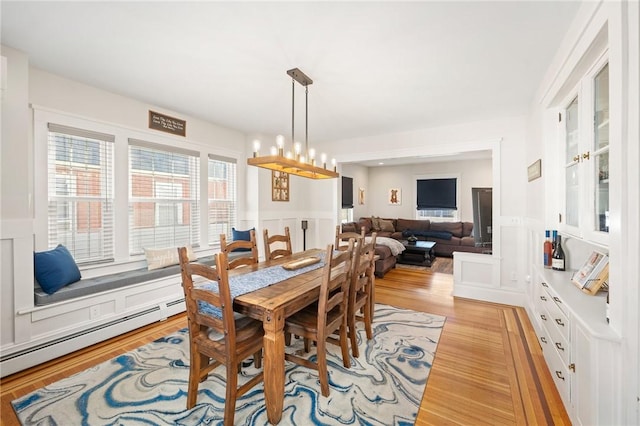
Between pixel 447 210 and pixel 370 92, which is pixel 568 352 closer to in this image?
pixel 370 92

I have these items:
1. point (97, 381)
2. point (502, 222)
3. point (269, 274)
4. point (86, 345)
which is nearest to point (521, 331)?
point (502, 222)

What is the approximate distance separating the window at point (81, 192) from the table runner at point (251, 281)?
1844 millimetres

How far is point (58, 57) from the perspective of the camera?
2324 millimetres

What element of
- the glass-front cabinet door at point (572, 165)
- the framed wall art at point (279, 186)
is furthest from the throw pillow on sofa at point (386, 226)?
the glass-front cabinet door at point (572, 165)

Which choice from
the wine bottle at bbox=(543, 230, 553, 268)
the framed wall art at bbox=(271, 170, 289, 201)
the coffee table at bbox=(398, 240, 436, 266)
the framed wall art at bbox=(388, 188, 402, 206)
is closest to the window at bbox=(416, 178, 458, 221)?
the framed wall art at bbox=(388, 188, 402, 206)

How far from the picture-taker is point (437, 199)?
7969mm

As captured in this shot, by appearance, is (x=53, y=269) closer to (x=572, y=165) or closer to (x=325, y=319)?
(x=325, y=319)

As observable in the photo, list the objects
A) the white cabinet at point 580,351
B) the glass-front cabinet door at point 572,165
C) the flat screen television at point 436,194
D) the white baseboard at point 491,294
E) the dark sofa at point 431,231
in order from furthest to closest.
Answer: the flat screen television at point 436,194 → the dark sofa at point 431,231 → the white baseboard at point 491,294 → the glass-front cabinet door at point 572,165 → the white cabinet at point 580,351

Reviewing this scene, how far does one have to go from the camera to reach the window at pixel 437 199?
307 inches

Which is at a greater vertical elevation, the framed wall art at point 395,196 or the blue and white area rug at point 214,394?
the framed wall art at point 395,196

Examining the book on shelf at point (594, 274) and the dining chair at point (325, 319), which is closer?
the book on shelf at point (594, 274)

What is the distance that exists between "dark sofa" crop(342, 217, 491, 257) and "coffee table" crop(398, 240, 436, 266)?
905 millimetres

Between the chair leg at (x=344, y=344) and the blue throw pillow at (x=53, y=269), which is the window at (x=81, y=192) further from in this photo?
the chair leg at (x=344, y=344)

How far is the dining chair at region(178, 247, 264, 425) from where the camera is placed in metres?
1.57
